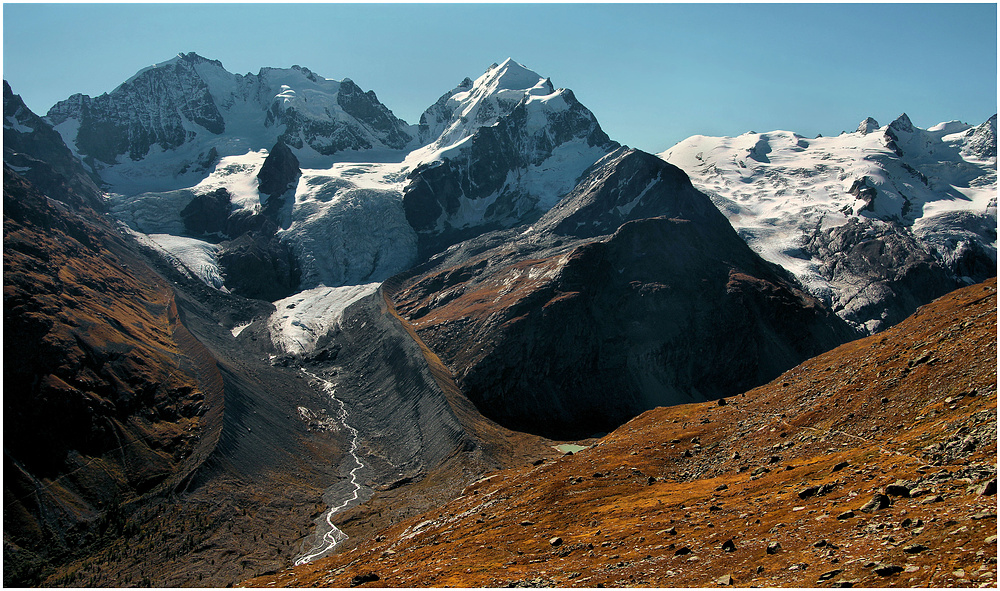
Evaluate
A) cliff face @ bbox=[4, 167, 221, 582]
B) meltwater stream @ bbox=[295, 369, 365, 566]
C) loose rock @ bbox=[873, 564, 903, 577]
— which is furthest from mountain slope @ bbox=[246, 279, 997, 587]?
cliff face @ bbox=[4, 167, 221, 582]

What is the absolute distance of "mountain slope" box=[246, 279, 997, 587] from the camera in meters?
25.2

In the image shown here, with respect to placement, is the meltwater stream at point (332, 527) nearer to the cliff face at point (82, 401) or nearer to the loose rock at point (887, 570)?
the cliff face at point (82, 401)

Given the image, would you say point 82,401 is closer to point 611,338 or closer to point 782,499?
point 782,499

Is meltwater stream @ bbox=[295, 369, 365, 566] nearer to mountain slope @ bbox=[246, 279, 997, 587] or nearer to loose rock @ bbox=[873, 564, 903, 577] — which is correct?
mountain slope @ bbox=[246, 279, 997, 587]

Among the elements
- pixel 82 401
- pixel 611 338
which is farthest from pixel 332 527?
pixel 611 338

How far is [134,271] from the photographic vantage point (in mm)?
197125

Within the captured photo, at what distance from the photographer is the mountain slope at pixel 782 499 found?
82.6 feet

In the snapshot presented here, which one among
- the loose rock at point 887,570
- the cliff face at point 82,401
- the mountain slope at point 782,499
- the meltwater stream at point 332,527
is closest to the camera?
the loose rock at point 887,570

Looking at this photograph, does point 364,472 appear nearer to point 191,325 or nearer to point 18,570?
point 18,570

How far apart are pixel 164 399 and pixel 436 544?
297 feet

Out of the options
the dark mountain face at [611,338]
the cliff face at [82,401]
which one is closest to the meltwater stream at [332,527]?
the cliff face at [82,401]

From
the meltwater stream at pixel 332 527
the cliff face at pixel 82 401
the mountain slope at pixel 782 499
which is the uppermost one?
the cliff face at pixel 82 401

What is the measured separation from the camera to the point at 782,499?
3562 centimetres

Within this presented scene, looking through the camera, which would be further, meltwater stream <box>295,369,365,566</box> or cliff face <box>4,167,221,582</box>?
cliff face <box>4,167,221,582</box>
